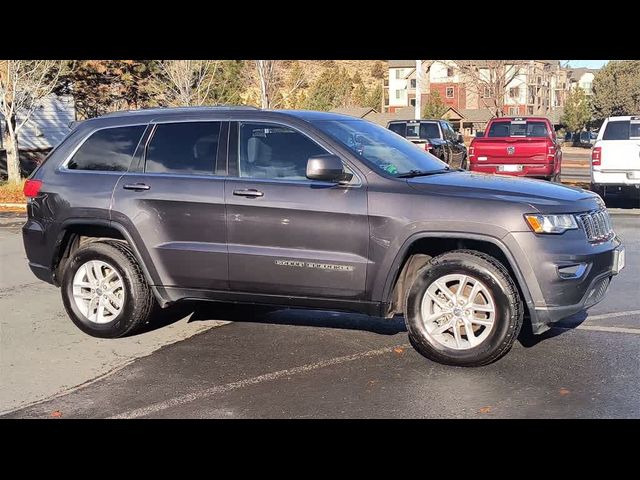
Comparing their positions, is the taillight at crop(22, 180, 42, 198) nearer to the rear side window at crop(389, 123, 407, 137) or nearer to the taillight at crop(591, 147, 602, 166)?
Answer: the taillight at crop(591, 147, 602, 166)

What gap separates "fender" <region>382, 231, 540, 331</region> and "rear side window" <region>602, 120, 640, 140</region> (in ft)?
38.5

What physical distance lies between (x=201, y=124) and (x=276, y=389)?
243 cm

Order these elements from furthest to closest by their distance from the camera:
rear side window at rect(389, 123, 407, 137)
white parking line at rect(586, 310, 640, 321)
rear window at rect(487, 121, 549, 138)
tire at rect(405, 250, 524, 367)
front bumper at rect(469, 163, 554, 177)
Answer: rear side window at rect(389, 123, 407, 137) → rear window at rect(487, 121, 549, 138) → front bumper at rect(469, 163, 554, 177) → white parking line at rect(586, 310, 640, 321) → tire at rect(405, 250, 524, 367)

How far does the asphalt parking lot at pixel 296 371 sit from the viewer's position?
4656 millimetres

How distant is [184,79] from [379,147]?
22.8 metres

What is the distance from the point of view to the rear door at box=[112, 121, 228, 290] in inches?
234

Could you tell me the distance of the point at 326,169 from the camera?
216 inches

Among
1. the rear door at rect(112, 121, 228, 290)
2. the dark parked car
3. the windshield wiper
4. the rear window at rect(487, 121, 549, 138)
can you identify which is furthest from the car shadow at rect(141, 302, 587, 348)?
the dark parked car

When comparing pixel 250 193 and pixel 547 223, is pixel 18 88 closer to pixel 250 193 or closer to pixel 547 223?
pixel 250 193

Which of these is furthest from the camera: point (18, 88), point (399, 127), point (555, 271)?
point (399, 127)

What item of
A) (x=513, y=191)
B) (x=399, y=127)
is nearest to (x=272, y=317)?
(x=513, y=191)

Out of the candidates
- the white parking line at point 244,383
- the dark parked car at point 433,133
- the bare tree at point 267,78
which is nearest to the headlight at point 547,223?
the white parking line at point 244,383

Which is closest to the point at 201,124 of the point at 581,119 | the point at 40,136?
the point at 40,136
